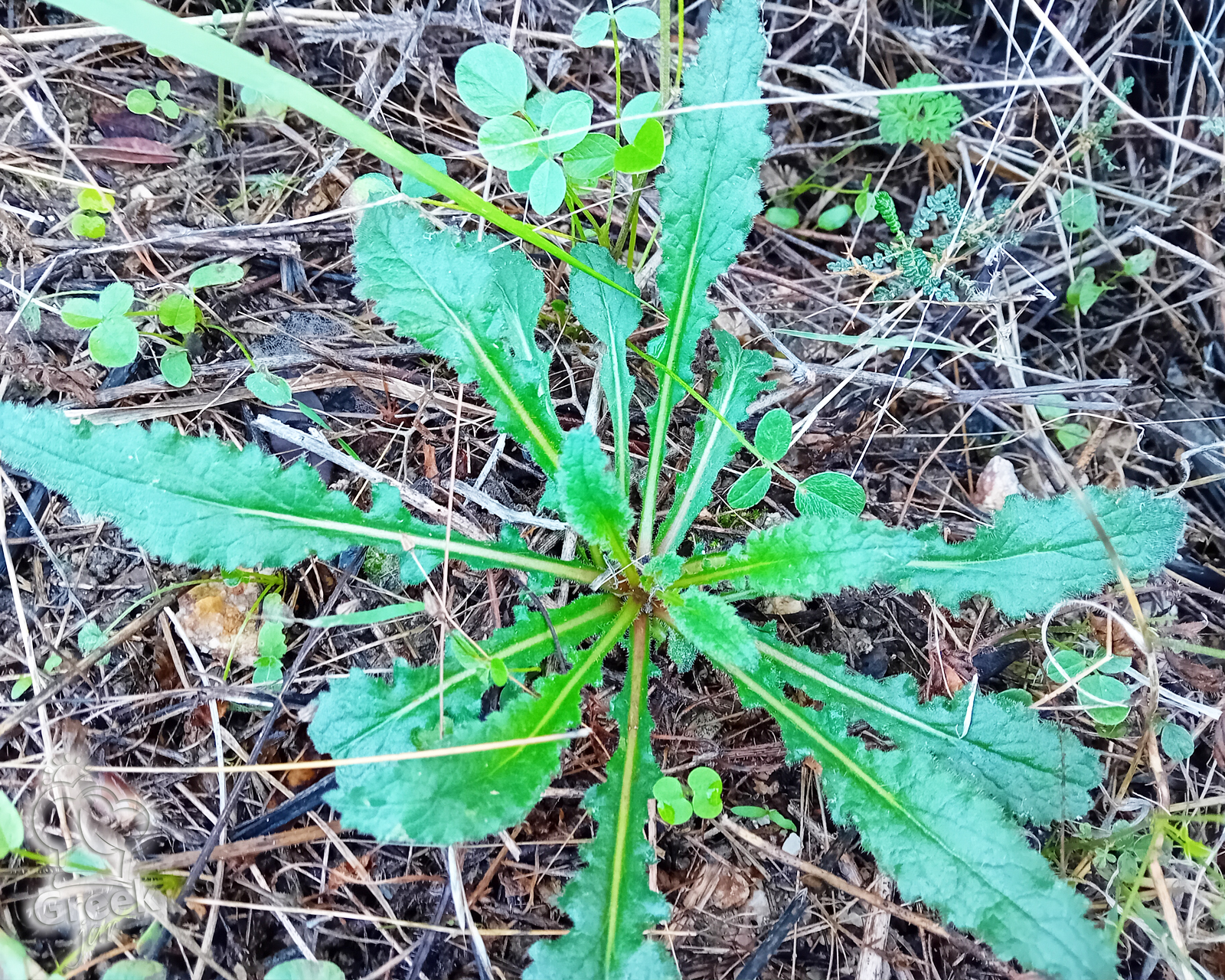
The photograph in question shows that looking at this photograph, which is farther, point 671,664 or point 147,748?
point 671,664

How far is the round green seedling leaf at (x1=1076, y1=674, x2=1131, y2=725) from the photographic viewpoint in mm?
1978

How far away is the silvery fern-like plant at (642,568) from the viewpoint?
1.65 meters

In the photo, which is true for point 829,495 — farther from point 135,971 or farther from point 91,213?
point 91,213

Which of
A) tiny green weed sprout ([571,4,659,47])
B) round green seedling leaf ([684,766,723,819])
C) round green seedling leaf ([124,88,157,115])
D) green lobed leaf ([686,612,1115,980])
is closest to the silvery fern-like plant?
green lobed leaf ([686,612,1115,980])

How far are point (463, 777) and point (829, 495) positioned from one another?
1.12 meters

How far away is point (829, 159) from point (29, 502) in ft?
8.19

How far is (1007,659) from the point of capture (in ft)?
7.01

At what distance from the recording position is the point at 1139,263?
2.48 meters

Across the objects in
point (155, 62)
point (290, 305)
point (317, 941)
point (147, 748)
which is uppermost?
point (155, 62)

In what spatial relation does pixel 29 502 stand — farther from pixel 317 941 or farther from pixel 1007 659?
pixel 1007 659

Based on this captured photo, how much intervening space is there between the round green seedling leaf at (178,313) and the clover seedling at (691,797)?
1680 millimetres

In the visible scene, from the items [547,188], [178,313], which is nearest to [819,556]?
[547,188]

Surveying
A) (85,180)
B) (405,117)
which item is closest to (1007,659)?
(405,117)

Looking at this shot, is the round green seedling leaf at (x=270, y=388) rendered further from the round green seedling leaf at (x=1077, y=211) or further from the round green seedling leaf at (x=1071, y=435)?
the round green seedling leaf at (x=1077, y=211)
